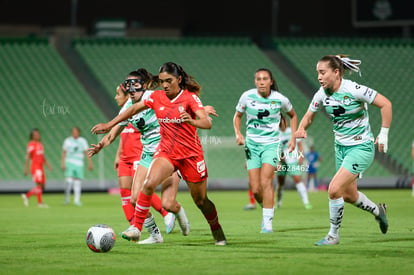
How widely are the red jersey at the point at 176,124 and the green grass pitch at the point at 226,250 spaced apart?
1.20 m

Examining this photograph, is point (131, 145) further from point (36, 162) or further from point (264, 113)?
point (36, 162)

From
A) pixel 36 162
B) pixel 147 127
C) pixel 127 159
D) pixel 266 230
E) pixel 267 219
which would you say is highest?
pixel 147 127

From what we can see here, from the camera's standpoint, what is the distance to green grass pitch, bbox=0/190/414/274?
24.7 ft

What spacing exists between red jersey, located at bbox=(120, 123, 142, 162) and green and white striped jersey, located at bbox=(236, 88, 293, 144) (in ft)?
7.20

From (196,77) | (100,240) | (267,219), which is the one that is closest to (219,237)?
(100,240)

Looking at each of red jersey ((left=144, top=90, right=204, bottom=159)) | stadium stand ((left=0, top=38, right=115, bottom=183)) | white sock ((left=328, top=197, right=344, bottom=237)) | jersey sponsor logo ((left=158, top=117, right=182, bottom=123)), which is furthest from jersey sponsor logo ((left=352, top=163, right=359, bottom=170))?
stadium stand ((left=0, top=38, right=115, bottom=183))

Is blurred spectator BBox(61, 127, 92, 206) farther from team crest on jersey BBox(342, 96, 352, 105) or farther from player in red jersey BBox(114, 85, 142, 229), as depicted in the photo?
team crest on jersey BBox(342, 96, 352, 105)

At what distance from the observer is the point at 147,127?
10961 millimetres

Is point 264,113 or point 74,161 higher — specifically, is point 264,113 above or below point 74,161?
above

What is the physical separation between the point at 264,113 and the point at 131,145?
256 cm

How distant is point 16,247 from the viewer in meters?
9.84

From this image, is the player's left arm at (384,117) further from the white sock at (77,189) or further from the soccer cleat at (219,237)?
the white sock at (77,189)

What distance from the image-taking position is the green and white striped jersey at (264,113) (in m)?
12.8

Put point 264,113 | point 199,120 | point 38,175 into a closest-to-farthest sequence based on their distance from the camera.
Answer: point 199,120
point 264,113
point 38,175
